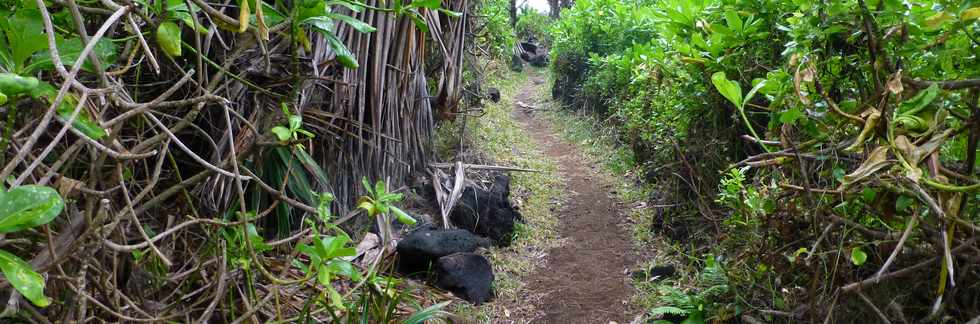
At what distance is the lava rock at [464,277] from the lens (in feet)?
11.0

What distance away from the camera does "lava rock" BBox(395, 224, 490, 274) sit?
3387 millimetres

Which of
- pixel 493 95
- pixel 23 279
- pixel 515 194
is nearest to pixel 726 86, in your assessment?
pixel 23 279

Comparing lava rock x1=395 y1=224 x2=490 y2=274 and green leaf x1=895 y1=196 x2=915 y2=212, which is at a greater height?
green leaf x1=895 y1=196 x2=915 y2=212

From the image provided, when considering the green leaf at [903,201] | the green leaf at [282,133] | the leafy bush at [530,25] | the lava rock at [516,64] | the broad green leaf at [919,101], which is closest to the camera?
the broad green leaf at [919,101]

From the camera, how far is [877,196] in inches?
77.2

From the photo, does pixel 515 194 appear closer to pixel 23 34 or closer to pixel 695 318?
pixel 695 318

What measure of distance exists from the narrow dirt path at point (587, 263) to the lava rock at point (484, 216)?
12.1 inches

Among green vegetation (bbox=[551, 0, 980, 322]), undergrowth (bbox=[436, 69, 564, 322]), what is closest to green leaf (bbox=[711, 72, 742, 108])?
green vegetation (bbox=[551, 0, 980, 322])

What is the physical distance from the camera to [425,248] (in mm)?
3379

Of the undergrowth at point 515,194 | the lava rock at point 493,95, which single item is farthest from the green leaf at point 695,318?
the lava rock at point 493,95

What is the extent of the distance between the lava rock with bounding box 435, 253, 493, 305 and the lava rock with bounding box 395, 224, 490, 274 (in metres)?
0.05

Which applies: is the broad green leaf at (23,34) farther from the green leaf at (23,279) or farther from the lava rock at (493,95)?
A: the lava rock at (493,95)

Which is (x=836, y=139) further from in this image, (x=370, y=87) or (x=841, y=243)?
(x=370, y=87)

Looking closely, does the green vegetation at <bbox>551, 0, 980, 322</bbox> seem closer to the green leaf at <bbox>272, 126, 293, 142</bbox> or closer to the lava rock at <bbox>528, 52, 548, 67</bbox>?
the green leaf at <bbox>272, 126, 293, 142</bbox>
